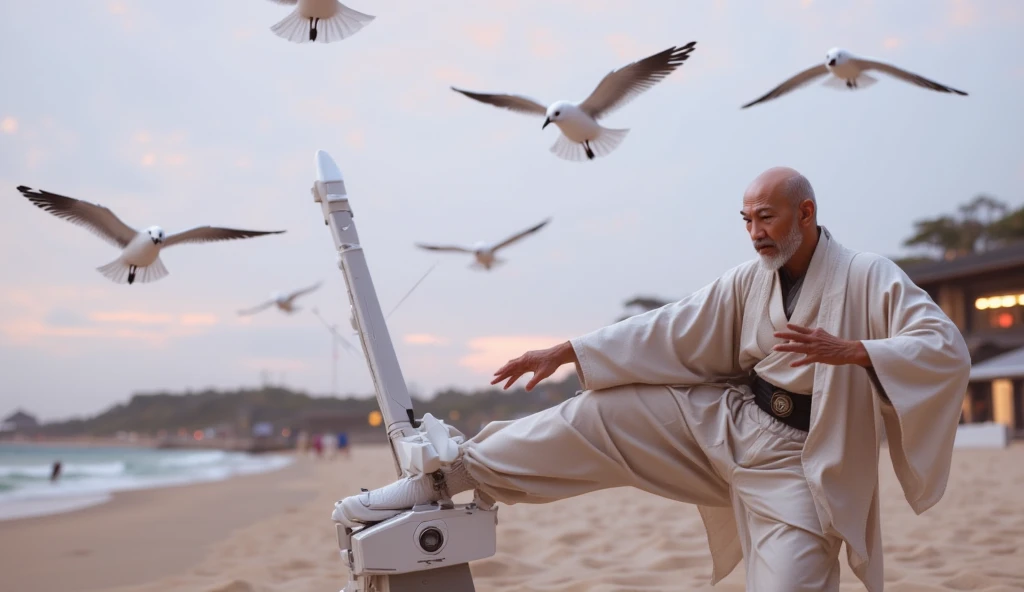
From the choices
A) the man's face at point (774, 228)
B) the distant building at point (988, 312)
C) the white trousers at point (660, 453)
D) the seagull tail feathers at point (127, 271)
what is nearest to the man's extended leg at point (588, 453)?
the white trousers at point (660, 453)

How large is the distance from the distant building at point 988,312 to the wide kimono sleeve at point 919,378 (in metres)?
20.4

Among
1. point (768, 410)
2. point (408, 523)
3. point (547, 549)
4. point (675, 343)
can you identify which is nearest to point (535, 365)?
point (675, 343)

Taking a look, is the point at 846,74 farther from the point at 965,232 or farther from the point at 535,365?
the point at 965,232

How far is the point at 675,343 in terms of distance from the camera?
8.76ft

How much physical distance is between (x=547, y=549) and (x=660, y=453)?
2277mm

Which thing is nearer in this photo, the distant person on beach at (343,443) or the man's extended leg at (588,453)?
the man's extended leg at (588,453)

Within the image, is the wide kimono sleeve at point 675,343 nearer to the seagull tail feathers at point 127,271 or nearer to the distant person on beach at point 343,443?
the seagull tail feathers at point 127,271

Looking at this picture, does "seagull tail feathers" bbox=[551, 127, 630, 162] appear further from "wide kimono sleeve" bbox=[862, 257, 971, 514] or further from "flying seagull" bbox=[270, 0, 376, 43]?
"wide kimono sleeve" bbox=[862, 257, 971, 514]

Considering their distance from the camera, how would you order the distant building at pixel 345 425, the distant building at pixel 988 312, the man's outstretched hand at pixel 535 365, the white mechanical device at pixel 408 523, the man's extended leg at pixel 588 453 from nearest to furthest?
the white mechanical device at pixel 408 523, the man's extended leg at pixel 588 453, the man's outstretched hand at pixel 535 365, the distant building at pixel 988 312, the distant building at pixel 345 425

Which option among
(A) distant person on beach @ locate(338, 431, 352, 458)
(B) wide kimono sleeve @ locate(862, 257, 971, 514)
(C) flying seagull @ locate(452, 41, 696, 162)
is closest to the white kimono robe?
(B) wide kimono sleeve @ locate(862, 257, 971, 514)

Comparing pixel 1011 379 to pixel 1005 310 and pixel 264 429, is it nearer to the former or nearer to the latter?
pixel 1005 310

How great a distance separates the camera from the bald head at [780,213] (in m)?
2.49

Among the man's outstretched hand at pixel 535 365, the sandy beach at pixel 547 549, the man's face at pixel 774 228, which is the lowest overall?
the sandy beach at pixel 547 549

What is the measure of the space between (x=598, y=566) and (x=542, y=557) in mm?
405
